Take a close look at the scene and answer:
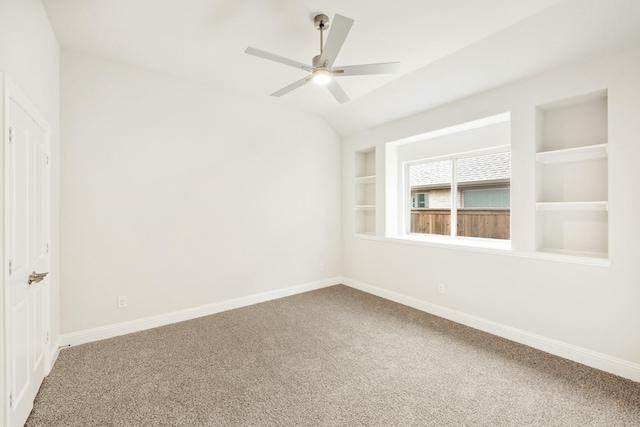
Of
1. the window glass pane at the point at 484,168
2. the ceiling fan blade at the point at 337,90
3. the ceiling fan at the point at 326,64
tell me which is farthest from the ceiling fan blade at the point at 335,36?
the window glass pane at the point at 484,168

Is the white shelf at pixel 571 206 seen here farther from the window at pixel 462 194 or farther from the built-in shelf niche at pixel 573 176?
the window at pixel 462 194

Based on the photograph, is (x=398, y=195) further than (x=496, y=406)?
Yes

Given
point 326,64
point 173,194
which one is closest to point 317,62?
point 326,64

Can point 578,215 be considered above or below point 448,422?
above

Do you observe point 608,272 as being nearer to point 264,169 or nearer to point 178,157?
point 264,169

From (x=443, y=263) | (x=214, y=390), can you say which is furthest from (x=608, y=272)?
(x=214, y=390)

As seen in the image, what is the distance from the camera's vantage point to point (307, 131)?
4.55 m

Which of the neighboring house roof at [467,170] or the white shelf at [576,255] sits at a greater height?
the neighboring house roof at [467,170]

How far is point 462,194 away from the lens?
12.8 feet

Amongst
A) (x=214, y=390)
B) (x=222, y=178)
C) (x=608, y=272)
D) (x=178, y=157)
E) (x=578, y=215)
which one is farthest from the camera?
(x=222, y=178)

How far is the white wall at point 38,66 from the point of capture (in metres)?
1.62

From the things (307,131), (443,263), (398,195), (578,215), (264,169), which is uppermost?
→ (307,131)

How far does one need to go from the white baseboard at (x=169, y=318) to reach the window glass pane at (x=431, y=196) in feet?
6.61

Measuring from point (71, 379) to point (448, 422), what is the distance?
9.14 feet
